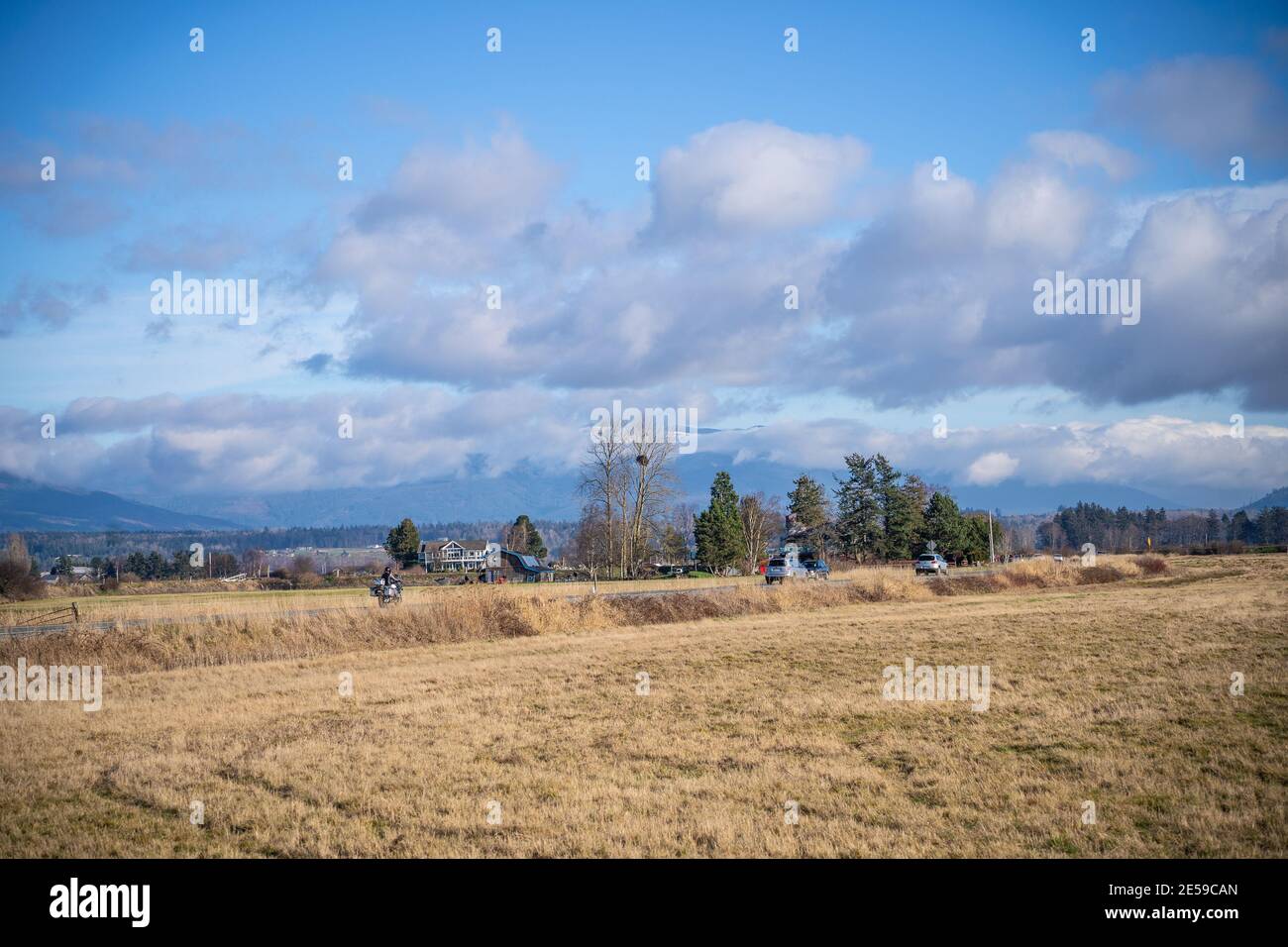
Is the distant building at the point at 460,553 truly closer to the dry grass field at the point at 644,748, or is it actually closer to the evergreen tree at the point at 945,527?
the evergreen tree at the point at 945,527

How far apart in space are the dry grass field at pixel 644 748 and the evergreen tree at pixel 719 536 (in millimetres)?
63300

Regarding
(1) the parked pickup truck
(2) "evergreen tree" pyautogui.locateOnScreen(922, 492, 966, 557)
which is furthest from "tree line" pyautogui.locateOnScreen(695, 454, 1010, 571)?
(1) the parked pickup truck

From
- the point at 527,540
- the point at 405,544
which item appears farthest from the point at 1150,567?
the point at 527,540

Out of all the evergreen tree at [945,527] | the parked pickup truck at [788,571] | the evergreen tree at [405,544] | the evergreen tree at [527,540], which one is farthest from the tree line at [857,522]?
the evergreen tree at [527,540]

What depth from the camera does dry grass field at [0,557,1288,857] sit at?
8812 millimetres

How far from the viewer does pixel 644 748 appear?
1270 cm

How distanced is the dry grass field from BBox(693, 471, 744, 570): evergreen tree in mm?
63300

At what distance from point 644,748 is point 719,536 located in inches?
3113

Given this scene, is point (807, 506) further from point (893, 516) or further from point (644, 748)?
point (644, 748)

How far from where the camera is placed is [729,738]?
43.8 ft

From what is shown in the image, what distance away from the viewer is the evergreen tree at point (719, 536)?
9050 cm
